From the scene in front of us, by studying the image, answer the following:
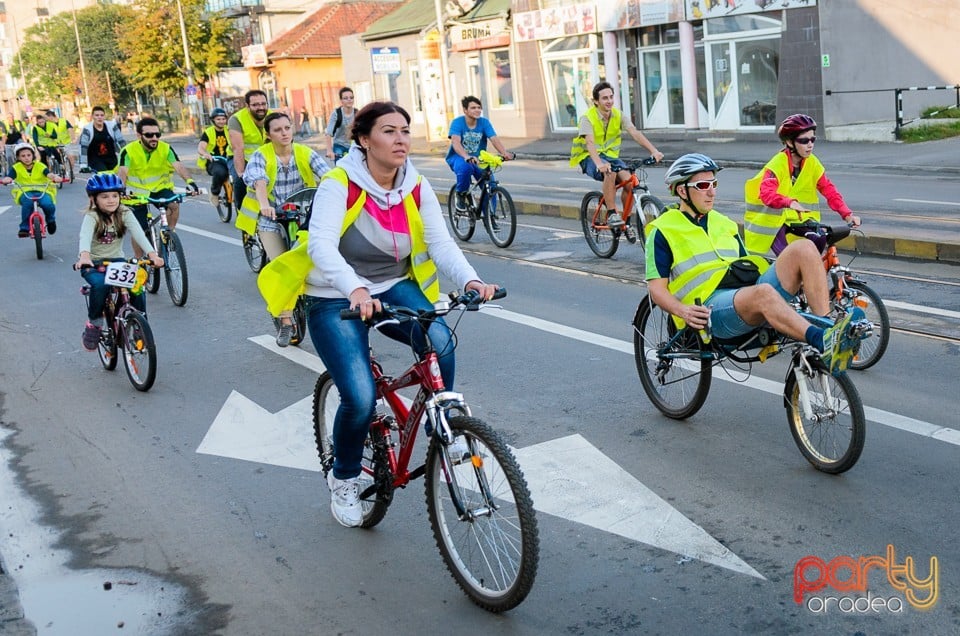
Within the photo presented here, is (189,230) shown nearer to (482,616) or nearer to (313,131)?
(482,616)

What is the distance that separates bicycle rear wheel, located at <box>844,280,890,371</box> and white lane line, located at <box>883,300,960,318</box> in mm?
1560

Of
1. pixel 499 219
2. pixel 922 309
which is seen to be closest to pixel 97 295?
pixel 499 219

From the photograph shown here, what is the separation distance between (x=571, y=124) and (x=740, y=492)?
106 feet

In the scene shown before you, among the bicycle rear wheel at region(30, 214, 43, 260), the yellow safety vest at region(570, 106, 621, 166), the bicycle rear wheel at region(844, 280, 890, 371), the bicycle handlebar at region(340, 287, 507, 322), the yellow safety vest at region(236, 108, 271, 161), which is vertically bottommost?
the bicycle rear wheel at region(844, 280, 890, 371)

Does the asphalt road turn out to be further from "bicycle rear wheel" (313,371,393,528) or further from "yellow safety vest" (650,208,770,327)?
"yellow safety vest" (650,208,770,327)

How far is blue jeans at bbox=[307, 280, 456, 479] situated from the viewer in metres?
4.75

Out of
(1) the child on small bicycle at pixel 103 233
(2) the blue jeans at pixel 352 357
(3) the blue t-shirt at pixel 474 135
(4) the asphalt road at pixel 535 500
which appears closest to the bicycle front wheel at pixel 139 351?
(4) the asphalt road at pixel 535 500

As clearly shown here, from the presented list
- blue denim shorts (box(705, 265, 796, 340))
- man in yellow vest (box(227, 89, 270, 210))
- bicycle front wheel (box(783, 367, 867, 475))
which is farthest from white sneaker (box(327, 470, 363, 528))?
man in yellow vest (box(227, 89, 270, 210))

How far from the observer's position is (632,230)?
12492 millimetres

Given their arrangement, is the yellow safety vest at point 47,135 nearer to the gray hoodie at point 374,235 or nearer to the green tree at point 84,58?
the gray hoodie at point 374,235

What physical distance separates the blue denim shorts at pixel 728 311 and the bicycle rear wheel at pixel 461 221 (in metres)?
8.46

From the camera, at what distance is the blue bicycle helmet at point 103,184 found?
8.66 metres

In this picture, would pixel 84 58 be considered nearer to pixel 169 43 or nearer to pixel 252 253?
pixel 169 43

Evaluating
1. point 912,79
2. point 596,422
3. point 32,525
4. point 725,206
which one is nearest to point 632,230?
point 725,206
